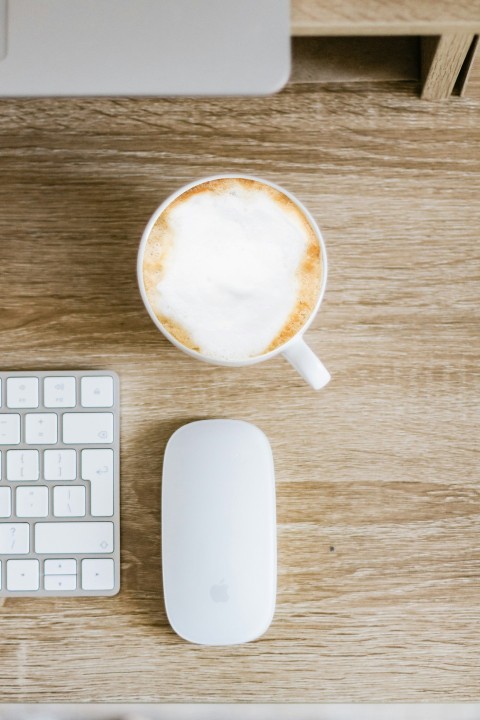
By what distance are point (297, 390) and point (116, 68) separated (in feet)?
0.83

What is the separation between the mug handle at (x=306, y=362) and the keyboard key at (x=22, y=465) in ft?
0.66

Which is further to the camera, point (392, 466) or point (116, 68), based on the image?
point (392, 466)

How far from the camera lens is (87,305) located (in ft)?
1.80

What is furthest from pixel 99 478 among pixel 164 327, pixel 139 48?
pixel 139 48

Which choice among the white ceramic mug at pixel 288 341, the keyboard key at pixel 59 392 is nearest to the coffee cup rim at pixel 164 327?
the white ceramic mug at pixel 288 341

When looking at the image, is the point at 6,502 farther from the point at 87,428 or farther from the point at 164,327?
the point at 164,327

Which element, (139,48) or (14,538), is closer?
(139,48)

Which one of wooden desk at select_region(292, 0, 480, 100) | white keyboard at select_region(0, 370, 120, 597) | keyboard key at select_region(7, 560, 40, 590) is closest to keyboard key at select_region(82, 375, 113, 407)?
white keyboard at select_region(0, 370, 120, 597)

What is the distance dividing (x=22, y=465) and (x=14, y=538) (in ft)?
0.17

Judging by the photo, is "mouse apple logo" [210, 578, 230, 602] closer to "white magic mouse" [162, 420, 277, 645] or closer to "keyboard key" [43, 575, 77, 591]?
"white magic mouse" [162, 420, 277, 645]

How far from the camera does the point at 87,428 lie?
0.53 meters

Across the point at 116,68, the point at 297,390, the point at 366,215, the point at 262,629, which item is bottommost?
the point at 262,629

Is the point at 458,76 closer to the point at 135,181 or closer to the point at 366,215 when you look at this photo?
the point at 366,215

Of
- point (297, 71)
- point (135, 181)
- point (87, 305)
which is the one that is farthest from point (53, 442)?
point (297, 71)
